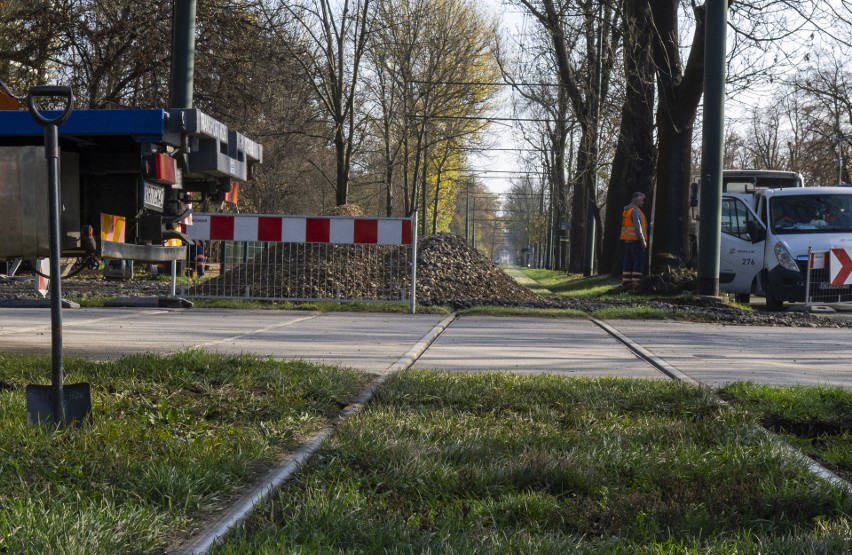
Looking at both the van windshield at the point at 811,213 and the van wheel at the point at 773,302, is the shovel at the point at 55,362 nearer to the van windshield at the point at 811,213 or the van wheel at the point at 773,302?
the van wheel at the point at 773,302

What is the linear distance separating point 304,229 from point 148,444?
10396mm

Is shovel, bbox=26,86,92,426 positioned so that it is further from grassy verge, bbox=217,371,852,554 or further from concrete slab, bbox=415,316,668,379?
concrete slab, bbox=415,316,668,379

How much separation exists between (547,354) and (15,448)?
571cm

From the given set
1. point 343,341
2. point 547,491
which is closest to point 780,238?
point 343,341

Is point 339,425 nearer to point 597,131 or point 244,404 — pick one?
point 244,404

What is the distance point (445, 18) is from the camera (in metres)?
39.8

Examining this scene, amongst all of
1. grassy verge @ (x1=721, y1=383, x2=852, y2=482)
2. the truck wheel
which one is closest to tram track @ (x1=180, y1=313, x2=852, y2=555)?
grassy verge @ (x1=721, y1=383, x2=852, y2=482)

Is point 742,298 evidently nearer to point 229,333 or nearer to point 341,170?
point 229,333

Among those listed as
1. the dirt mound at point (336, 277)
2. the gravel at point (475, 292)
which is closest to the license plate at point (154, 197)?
the gravel at point (475, 292)

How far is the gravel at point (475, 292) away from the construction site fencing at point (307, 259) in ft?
1.11

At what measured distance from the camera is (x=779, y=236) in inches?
768

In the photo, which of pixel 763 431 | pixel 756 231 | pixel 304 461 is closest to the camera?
pixel 304 461

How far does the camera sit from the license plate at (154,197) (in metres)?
7.06

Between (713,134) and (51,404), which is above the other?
(713,134)
